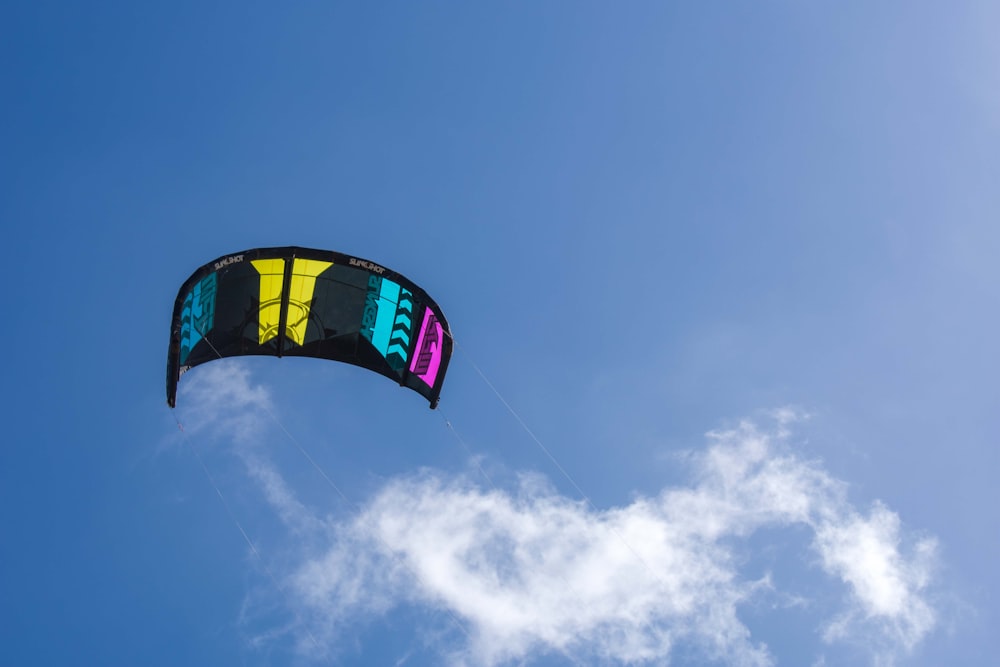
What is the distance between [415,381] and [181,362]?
5.12 metres

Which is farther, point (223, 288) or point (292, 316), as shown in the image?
point (292, 316)

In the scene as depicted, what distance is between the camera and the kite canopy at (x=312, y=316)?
62.6 feet

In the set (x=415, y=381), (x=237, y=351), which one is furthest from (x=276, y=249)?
(x=415, y=381)

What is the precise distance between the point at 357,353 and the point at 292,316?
1.76 m

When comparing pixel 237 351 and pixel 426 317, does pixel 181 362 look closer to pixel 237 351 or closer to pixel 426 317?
pixel 237 351

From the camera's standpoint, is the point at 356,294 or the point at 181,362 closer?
the point at 181,362

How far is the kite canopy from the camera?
1908cm

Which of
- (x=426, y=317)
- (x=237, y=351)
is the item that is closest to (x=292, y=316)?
(x=237, y=351)

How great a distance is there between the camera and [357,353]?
846 inches

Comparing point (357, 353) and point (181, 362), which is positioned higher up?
point (357, 353)

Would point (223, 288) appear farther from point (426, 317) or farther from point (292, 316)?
point (426, 317)

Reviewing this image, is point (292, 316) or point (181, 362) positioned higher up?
point (292, 316)

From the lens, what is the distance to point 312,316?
20703 millimetres

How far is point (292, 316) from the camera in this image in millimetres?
20578
